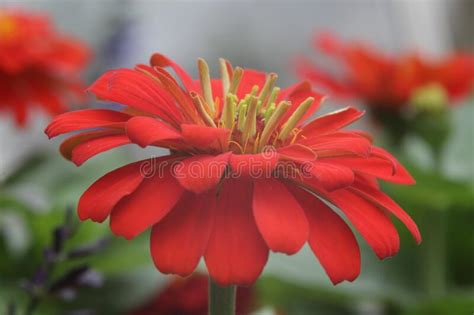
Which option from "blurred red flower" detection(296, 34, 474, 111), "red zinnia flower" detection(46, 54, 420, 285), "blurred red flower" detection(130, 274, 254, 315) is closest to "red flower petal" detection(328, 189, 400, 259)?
"red zinnia flower" detection(46, 54, 420, 285)

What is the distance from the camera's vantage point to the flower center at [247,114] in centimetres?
19

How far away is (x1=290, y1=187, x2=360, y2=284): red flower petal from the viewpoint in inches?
6.0

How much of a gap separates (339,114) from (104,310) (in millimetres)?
240

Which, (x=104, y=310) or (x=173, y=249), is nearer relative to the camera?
(x=173, y=249)

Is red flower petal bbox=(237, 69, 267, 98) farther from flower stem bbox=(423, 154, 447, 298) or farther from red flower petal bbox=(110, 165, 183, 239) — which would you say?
flower stem bbox=(423, 154, 447, 298)

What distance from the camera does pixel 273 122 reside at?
0.19m

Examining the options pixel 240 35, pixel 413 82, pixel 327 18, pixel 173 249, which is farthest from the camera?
pixel 327 18

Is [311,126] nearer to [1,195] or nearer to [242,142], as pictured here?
[242,142]

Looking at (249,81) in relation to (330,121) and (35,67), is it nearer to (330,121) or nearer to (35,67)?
(330,121)

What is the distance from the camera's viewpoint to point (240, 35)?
0.90 metres

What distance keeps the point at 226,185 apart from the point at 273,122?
3 centimetres

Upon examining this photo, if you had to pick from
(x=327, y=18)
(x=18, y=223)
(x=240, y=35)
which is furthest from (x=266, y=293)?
(x=327, y=18)

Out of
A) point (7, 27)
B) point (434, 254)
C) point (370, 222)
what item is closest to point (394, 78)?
point (434, 254)

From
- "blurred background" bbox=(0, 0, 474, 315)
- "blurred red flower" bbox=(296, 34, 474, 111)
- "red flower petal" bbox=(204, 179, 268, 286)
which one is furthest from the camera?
"blurred red flower" bbox=(296, 34, 474, 111)
